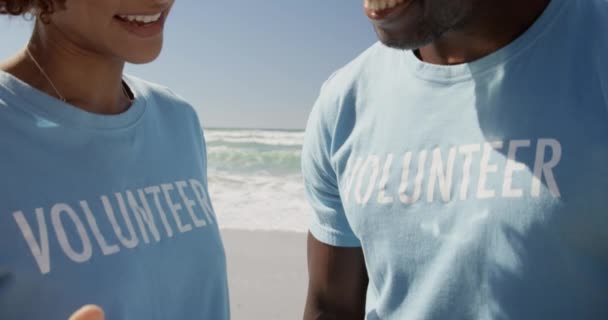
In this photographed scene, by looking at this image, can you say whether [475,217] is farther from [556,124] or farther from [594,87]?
[594,87]

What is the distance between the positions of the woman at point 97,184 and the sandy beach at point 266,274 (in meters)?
2.68

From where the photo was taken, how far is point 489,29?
131 cm

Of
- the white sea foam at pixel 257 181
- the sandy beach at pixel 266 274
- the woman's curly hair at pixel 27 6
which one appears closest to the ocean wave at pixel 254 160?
the white sea foam at pixel 257 181

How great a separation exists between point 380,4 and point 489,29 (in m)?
0.27

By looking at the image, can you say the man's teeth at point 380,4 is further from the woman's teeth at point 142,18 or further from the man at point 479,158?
the woman's teeth at point 142,18

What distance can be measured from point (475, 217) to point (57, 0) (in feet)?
3.41

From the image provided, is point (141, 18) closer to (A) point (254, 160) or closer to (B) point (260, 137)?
(A) point (254, 160)

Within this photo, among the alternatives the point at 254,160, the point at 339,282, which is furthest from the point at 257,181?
the point at 339,282

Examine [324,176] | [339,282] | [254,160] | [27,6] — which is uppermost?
[27,6]

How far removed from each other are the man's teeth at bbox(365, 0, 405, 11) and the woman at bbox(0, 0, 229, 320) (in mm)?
515

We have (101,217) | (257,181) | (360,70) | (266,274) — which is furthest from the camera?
(257,181)

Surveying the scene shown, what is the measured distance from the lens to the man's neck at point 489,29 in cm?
128

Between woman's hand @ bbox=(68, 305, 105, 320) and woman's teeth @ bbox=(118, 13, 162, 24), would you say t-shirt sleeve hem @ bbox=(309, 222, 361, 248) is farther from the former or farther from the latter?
woman's hand @ bbox=(68, 305, 105, 320)

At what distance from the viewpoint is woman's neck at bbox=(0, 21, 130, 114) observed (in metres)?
1.31
